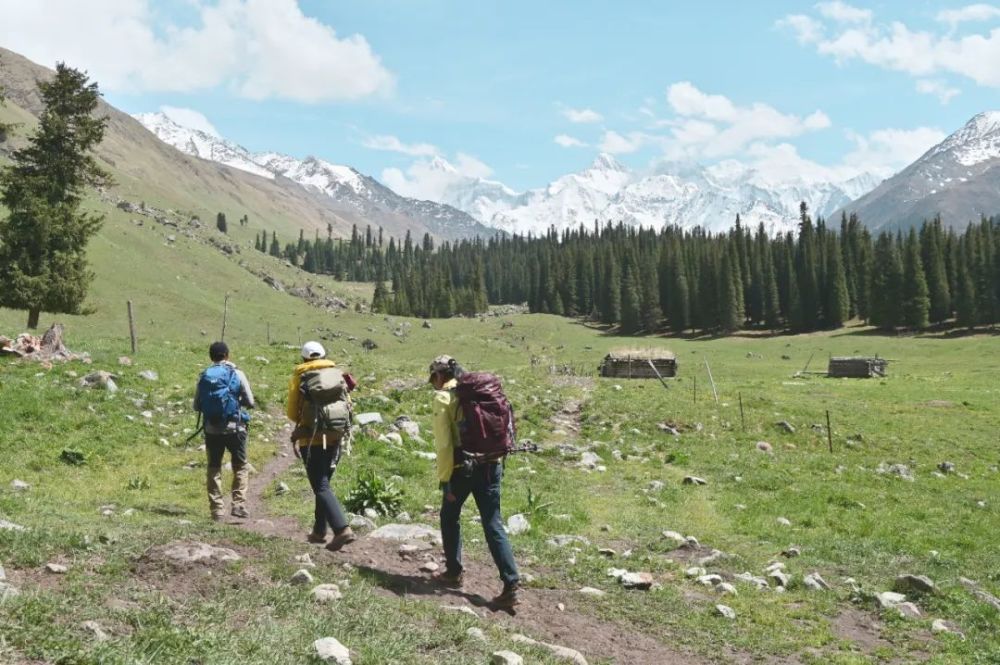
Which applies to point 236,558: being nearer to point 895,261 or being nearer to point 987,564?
point 987,564

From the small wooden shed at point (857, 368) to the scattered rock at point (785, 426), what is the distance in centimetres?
3336

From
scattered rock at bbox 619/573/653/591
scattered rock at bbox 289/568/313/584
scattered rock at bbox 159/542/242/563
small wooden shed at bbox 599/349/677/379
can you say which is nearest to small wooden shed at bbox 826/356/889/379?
small wooden shed at bbox 599/349/677/379

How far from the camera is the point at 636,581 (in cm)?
1035

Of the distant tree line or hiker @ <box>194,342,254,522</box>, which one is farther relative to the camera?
the distant tree line

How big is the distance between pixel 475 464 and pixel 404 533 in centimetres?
335

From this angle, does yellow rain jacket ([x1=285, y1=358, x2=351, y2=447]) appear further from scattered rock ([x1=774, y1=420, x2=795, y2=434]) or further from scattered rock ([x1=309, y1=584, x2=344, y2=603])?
scattered rock ([x1=774, y1=420, x2=795, y2=434])

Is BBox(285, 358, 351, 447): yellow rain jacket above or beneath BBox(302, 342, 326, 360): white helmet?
beneath

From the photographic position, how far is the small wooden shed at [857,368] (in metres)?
56.2

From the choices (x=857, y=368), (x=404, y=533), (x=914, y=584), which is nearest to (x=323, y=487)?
(x=404, y=533)

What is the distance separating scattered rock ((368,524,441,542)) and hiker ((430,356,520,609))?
221 cm

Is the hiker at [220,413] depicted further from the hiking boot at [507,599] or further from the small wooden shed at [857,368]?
the small wooden shed at [857,368]

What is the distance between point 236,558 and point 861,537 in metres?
12.2

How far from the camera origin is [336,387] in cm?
1035

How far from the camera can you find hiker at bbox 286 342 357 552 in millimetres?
10180
